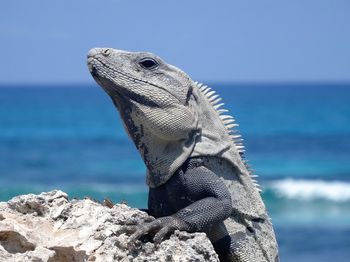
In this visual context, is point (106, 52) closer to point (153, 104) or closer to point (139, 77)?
point (139, 77)

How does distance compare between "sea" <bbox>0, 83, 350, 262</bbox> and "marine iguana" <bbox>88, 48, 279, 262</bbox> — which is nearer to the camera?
"marine iguana" <bbox>88, 48, 279, 262</bbox>

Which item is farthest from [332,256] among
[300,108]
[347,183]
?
[300,108]

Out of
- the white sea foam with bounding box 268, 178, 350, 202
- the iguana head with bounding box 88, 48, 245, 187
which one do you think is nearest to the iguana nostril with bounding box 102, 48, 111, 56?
the iguana head with bounding box 88, 48, 245, 187

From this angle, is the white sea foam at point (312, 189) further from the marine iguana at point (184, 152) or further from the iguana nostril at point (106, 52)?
the iguana nostril at point (106, 52)

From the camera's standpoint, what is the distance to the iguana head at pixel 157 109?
19.5ft

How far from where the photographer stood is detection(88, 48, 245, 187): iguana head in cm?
596

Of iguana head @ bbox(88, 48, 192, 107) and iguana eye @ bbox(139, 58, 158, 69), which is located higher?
iguana eye @ bbox(139, 58, 158, 69)

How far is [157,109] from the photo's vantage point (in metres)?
5.95

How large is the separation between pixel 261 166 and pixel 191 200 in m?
34.2

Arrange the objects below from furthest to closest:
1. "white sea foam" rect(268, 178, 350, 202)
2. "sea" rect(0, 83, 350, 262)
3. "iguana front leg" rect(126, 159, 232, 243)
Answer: "white sea foam" rect(268, 178, 350, 202), "sea" rect(0, 83, 350, 262), "iguana front leg" rect(126, 159, 232, 243)

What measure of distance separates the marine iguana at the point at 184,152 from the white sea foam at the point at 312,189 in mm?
24660

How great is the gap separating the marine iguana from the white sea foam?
971 inches

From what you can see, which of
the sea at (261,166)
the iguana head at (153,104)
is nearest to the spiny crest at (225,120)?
the iguana head at (153,104)

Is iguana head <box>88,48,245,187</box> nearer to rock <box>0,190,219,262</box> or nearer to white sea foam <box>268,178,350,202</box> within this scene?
rock <box>0,190,219,262</box>
